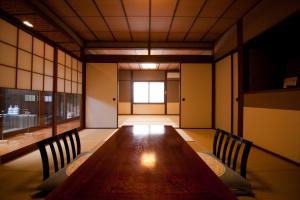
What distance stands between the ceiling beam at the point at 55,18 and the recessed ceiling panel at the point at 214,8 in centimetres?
310

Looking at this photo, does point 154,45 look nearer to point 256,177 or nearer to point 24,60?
point 24,60

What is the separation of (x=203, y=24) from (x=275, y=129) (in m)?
2.79

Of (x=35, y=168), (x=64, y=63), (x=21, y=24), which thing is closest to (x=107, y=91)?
(x=64, y=63)

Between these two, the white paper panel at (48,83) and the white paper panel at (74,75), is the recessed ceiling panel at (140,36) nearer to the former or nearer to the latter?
the white paper panel at (74,75)

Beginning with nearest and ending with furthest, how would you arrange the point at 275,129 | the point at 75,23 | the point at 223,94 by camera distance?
the point at 275,129 → the point at 75,23 → the point at 223,94

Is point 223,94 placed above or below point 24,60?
below

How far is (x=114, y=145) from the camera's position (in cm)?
157

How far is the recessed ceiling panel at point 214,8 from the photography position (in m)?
3.38

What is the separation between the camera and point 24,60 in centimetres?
311

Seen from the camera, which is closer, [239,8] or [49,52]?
[239,8]

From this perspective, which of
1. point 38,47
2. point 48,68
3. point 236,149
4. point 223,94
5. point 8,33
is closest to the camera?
point 236,149

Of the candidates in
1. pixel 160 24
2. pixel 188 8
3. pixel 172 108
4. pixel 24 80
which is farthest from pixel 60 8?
pixel 172 108

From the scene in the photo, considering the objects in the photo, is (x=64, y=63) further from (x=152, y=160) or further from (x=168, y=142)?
(x=152, y=160)

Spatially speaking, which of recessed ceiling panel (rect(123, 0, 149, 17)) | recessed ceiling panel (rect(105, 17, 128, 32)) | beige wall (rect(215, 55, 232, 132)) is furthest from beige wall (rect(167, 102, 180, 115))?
recessed ceiling panel (rect(123, 0, 149, 17))
